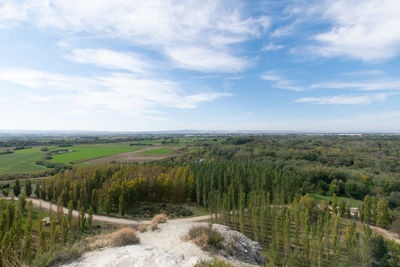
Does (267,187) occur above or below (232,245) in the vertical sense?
below

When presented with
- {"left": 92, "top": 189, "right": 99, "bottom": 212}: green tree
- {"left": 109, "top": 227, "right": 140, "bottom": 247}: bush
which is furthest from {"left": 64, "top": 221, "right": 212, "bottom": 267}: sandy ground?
{"left": 92, "top": 189, "right": 99, "bottom": 212}: green tree

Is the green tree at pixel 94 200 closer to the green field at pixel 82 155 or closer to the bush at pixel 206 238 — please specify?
the bush at pixel 206 238

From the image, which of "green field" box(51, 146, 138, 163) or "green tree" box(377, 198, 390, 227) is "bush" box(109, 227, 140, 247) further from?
"green field" box(51, 146, 138, 163)

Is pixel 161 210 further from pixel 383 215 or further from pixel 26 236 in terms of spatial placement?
pixel 383 215

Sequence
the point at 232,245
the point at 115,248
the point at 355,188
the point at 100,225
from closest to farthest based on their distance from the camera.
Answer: the point at 115,248, the point at 232,245, the point at 100,225, the point at 355,188

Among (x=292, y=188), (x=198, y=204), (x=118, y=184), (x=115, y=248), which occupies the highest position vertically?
(x=115, y=248)

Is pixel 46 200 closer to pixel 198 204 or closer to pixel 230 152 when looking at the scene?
pixel 198 204

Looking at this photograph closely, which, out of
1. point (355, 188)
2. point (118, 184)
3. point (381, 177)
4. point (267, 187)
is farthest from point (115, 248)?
point (381, 177)
